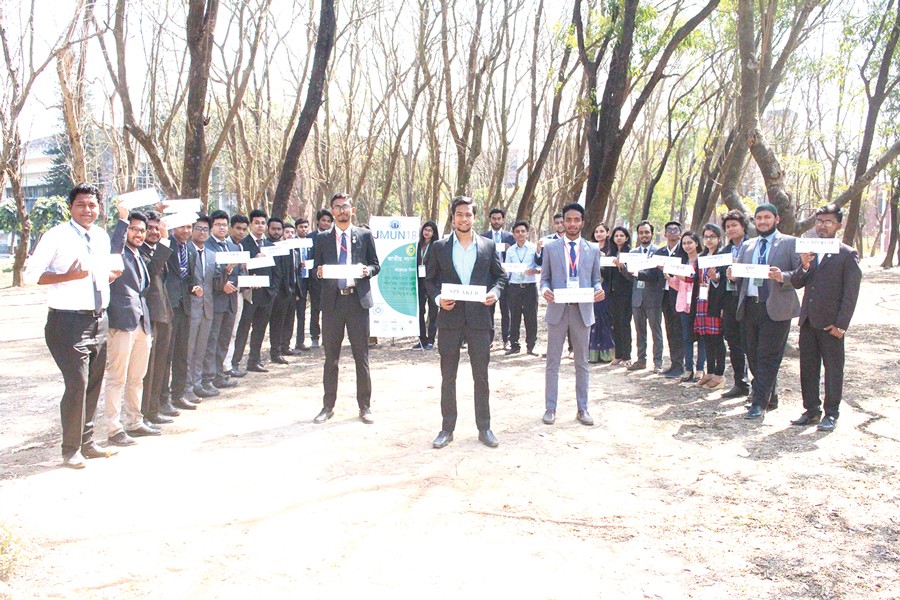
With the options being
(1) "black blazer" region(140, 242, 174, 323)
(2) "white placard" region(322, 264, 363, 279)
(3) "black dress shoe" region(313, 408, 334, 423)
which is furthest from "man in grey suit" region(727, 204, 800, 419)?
(1) "black blazer" region(140, 242, 174, 323)

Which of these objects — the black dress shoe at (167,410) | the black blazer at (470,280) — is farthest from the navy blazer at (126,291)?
the black blazer at (470,280)

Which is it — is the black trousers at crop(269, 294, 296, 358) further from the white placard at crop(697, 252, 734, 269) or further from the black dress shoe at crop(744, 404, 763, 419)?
the black dress shoe at crop(744, 404, 763, 419)

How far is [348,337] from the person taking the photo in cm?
683

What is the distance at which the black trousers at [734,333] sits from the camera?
25.5 feet

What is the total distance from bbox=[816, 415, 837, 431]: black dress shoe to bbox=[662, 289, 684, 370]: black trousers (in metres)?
2.68

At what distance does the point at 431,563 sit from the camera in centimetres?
395

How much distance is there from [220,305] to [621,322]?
5.40 meters

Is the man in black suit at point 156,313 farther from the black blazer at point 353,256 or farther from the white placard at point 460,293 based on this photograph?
the white placard at point 460,293

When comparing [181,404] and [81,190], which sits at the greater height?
[81,190]

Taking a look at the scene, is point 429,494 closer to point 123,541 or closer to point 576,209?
point 123,541

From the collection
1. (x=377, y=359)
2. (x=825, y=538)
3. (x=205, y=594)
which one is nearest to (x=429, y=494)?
(x=205, y=594)

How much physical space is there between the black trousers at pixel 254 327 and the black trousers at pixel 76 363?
12.2 feet

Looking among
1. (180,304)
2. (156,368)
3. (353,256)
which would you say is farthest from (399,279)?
(156,368)

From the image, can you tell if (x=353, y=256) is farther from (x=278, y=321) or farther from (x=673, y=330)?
(x=673, y=330)
